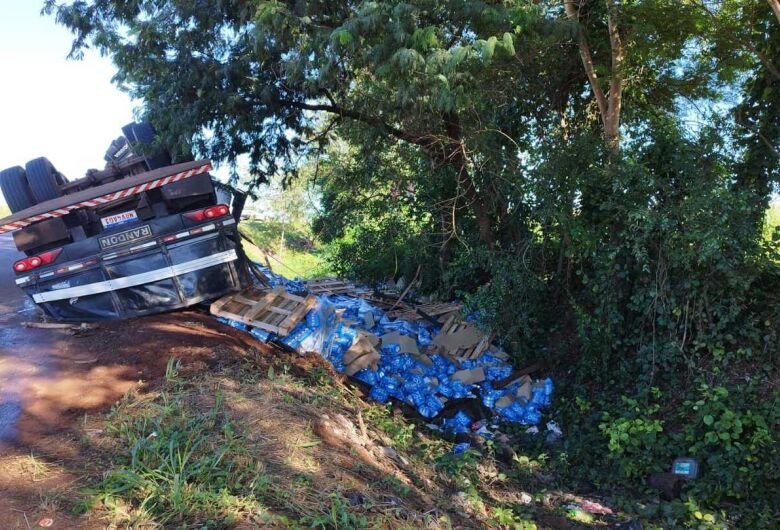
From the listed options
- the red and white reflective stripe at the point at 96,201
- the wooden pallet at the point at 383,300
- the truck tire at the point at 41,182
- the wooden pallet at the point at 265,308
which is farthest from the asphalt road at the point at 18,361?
the wooden pallet at the point at 383,300

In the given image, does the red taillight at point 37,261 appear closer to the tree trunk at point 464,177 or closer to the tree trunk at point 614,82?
the tree trunk at point 464,177

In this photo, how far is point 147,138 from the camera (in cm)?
895

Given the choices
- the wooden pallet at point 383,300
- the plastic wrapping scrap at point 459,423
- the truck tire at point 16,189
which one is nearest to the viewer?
the plastic wrapping scrap at point 459,423

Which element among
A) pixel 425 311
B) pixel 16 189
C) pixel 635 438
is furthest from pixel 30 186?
pixel 635 438

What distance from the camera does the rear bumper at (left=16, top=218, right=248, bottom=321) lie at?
7.53 m

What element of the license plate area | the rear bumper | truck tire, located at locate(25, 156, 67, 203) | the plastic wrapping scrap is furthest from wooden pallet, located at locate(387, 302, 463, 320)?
truck tire, located at locate(25, 156, 67, 203)

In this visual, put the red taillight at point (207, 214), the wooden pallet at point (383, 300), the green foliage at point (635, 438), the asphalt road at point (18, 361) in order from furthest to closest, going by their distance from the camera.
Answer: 1. the wooden pallet at point (383, 300)
2. the red taillight at point (207, 214)
3. the green foliage at point (635, 438)
4. the asphalt road at point (18, 361)

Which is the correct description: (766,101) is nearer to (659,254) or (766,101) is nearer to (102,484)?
(659,254)

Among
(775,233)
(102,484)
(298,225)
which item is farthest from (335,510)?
(298,225)

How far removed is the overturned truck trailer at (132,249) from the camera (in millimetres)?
7496

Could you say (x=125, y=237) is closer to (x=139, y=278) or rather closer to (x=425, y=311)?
(x=139, y=278)

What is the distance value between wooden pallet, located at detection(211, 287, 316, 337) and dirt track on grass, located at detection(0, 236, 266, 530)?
0.77 ft

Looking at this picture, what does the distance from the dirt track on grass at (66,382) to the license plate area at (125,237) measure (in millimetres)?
999

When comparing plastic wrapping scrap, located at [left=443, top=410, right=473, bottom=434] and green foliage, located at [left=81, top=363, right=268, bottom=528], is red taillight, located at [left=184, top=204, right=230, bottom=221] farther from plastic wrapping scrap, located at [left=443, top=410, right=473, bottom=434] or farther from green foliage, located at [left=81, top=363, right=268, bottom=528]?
plastic wrapping scrap, located at [left=443, top=410, right=473, bottom=434]
